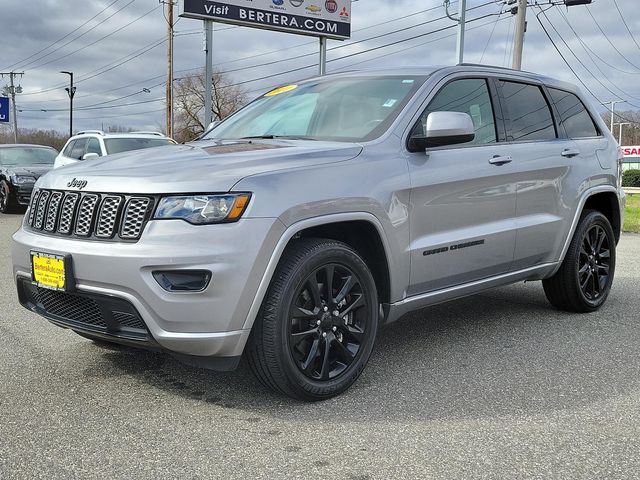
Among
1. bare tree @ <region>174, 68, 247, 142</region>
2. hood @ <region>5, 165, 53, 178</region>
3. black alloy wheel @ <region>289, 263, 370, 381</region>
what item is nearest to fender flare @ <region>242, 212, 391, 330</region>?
black alloy wheel @ <region>289, 263, 370, 381</region>

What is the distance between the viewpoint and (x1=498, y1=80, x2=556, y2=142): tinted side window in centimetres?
492

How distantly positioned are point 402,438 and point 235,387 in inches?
42.0

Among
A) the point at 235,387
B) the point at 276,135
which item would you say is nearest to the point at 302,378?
the point at 235,387

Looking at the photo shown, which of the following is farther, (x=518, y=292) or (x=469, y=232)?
(x=518, y=292)

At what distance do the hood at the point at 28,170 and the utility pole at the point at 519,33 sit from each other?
46.5 ft

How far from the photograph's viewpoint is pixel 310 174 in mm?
3445

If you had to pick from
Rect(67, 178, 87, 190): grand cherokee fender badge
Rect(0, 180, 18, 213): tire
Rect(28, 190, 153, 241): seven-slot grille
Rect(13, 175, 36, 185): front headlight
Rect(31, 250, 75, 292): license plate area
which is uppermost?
Rect(67, 178, 87, 190): grand cherokee fender badge

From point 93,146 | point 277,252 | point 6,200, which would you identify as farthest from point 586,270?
point 6,200

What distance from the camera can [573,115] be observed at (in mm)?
5594

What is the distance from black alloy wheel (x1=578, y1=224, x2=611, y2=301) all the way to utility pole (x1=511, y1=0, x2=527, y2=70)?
672 inches

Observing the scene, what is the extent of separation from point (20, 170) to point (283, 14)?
40.6 ft

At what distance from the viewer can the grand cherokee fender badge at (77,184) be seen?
11.4 feet

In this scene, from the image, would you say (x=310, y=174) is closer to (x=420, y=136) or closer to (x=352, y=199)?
(x=352, y=199)

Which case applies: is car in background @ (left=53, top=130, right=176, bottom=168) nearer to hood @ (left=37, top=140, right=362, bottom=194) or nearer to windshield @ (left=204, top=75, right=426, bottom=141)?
windshield @ (left=204, top=75, right=426, bottom=141)
